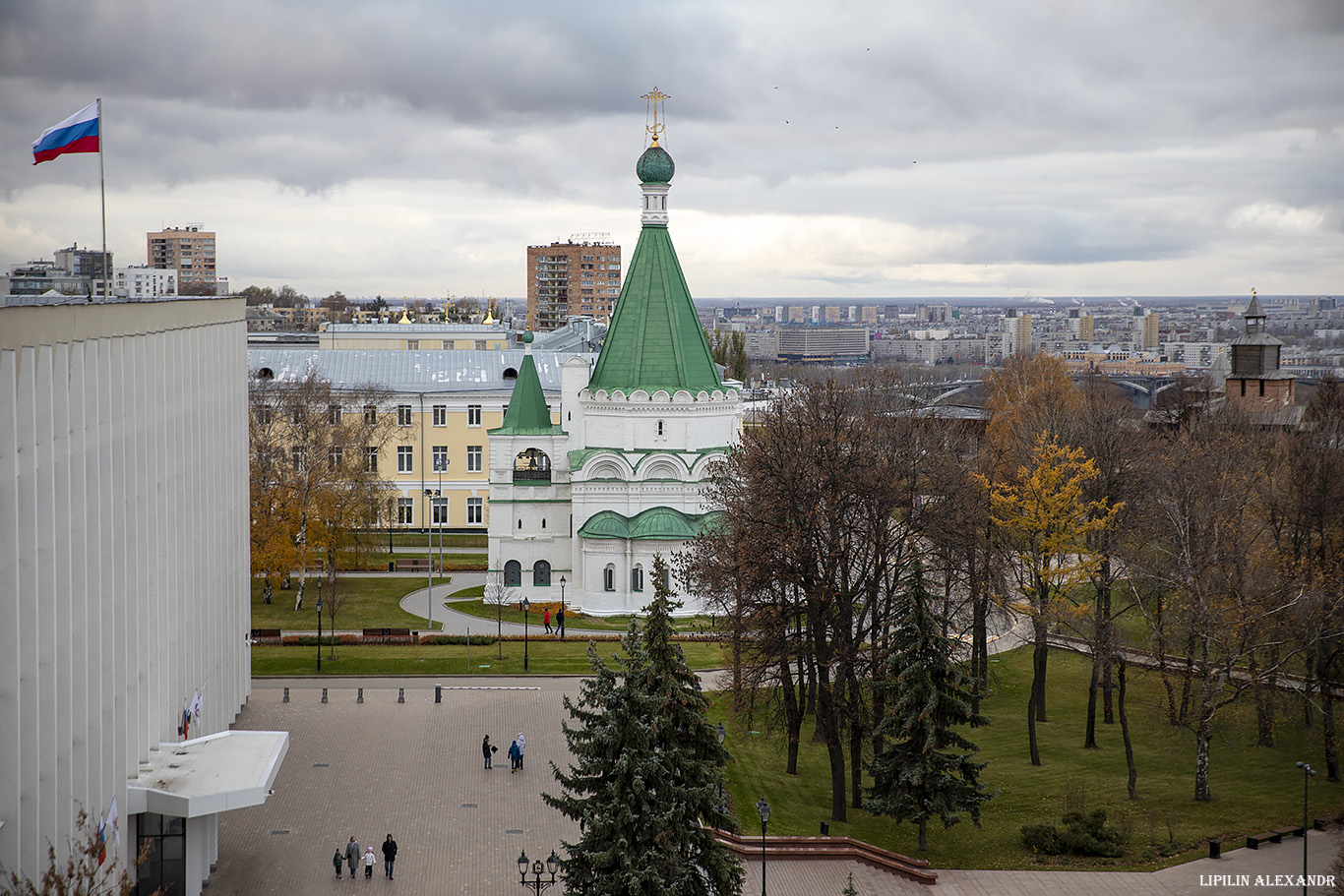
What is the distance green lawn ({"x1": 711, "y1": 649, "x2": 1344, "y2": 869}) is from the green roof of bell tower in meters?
15.4

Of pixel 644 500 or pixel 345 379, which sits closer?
pixel 644 500

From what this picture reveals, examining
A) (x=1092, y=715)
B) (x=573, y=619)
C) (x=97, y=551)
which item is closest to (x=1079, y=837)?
(x=1092, y=715)

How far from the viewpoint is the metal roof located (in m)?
67.8

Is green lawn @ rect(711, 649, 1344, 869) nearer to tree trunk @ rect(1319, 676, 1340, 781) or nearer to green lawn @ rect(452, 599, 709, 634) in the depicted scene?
tree trunk @ rect(1319, 676, 1340, 781)

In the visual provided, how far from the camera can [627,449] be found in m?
49.0

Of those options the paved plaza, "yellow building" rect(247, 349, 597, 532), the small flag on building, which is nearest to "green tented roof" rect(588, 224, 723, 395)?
the paved plaza

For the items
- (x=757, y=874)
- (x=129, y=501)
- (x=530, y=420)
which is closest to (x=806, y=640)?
(x=757, y=874)

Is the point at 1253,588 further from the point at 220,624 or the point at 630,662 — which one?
the point at 220,624

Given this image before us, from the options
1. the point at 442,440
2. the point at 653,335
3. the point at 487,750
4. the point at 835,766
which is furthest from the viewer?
the point at 442,440

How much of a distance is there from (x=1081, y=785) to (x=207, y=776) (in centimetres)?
2023

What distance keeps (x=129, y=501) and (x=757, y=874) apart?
1436 cm

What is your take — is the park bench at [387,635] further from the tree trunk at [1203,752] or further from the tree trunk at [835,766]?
the tree trunk at [1203,752]

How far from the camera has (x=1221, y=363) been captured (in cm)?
9144

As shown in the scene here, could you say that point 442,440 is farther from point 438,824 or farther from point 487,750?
point 438,824
